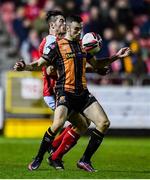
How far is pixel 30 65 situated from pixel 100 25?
1171cm

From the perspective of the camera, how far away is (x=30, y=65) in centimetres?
1159

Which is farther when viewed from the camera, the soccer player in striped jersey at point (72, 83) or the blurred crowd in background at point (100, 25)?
the blurred crowd in background at point (100, 25)

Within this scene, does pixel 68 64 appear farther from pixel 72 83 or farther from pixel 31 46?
pixel 31 46

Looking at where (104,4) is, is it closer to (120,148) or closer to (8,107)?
(8,107)

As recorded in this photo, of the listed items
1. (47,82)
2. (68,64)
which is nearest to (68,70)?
(68,64)

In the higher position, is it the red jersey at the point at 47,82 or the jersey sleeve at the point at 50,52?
the jersey sleeve at the point at 50,52

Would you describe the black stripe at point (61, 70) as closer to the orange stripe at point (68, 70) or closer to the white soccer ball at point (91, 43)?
the orange stripe at point (68, 70)

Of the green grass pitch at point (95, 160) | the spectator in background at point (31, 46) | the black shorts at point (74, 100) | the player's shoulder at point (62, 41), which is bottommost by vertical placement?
the green grass pitch at point (95, 160)

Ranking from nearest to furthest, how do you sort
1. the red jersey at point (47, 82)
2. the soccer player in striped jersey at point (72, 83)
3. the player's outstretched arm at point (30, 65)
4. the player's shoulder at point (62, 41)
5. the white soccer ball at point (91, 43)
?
the player's outstretched arm at point (30, 65), the soccer player in striped jersey at point (72, 83), the player's shoulder at point (62, 41), the white soccer ball at point (91, 43), the red jersey at point (47, 82)

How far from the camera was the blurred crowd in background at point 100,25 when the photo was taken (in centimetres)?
2191

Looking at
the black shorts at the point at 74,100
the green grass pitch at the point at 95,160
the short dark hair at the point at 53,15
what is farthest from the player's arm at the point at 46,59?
the green grass pitch at the point at 95,160

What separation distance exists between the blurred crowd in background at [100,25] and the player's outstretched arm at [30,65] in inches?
379

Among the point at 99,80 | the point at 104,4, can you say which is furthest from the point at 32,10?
the point at 99,80

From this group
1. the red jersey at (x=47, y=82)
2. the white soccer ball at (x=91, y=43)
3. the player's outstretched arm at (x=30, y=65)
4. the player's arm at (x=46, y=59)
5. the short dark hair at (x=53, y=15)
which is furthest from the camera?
the red jersey at (x=47, y=82)
